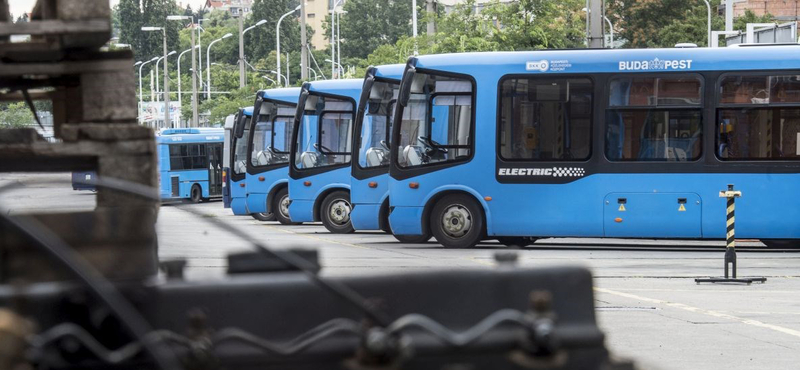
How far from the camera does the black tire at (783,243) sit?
886 inches

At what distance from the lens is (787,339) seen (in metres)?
11.0

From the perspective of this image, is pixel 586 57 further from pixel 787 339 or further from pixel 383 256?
pixel 787 339

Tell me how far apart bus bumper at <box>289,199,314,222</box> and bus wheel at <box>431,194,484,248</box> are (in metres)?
7.22

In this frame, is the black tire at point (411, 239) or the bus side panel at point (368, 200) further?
the bus side panel at point (368, 200)

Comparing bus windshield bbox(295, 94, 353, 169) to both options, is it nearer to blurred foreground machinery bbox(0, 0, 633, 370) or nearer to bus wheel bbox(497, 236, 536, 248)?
bus wheel bbox(497, 236, 536, 248)

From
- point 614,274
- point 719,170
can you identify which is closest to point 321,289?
point 614,274

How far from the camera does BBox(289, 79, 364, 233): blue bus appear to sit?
2866 centimetres

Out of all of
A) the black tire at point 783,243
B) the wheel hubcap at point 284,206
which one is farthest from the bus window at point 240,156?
the black tire at point 783,243

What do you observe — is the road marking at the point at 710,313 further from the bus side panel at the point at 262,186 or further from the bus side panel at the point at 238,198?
the bus side panel at the point at 238,198

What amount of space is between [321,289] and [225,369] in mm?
393

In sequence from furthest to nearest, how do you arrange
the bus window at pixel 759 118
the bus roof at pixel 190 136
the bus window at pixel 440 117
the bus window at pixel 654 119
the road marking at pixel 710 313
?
1. the bus roof at pixel 190 136
2. the bus window at pixel 440 117
3. the bus window at pixel 654 119
4. the bus window at pixel 759 118
5. the road marking at pixel 710 313

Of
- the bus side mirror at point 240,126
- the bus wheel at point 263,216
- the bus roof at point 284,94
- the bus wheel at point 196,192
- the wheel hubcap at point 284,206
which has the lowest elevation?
the bus wheel at point 196,192

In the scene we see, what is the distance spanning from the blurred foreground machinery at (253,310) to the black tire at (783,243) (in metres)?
18.7

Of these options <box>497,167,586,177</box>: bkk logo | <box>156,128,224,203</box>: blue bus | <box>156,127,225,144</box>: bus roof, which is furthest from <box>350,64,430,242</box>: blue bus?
<box>156,127,225,144</box>: bus roof
